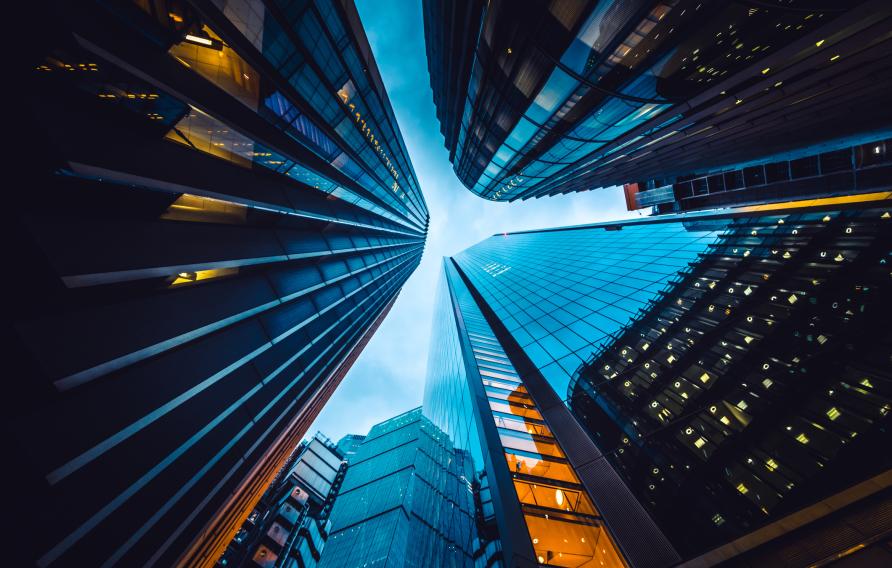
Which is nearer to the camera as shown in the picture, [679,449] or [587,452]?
[679,449]

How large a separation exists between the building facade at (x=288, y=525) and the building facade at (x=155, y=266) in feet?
91.6

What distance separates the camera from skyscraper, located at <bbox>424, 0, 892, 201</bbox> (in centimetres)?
922

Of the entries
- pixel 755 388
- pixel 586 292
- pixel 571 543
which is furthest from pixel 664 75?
pixel 571 543

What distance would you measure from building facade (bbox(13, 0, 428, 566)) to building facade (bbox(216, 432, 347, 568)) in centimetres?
2792

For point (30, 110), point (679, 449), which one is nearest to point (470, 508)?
point (679, 449)

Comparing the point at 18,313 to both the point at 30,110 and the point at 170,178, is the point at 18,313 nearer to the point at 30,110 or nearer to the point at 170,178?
the point at 30,110

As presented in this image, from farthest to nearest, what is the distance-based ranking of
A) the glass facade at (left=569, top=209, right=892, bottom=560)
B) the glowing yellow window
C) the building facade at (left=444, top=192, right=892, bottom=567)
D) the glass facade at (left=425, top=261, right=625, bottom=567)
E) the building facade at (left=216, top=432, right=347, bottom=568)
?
the building facade at (left=216, top=432, right=347, bottom=568) → the glass facade at (left=425, top=261, right=625, bottom=567) → the glowing yellow window → the glass facade at (left=569, top=209, right=892, bottom=560) → the building facade at (left=444, top=192, right=892, bottom=567)

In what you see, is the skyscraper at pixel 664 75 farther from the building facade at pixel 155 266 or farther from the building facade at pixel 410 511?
the building facade at pixel 410 511

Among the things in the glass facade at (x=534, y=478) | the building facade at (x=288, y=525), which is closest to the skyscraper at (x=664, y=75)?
the glass facade at (x=534, y=478)

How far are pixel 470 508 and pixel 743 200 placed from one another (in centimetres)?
4503

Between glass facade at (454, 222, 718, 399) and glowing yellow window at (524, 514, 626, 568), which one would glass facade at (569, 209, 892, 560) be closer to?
glass facade at (454, 222, 718, 399)

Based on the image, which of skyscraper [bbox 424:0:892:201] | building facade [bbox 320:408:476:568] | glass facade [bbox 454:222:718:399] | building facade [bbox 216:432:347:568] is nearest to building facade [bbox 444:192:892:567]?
glass facade [bbox 454:222:718:399]

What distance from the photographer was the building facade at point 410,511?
47.4 feet

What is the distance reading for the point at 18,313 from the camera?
379 centimetres
